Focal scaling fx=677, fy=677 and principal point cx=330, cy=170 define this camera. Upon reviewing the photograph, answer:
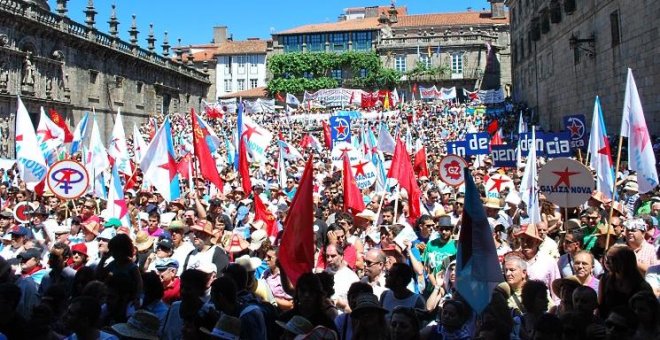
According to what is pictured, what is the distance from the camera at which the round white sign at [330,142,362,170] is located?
16703 mm

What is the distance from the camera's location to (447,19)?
247 feet

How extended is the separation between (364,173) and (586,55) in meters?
14.8

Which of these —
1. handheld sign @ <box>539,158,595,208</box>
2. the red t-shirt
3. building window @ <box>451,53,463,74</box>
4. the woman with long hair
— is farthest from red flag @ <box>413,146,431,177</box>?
building window @ <box>451,53,463,74</box>

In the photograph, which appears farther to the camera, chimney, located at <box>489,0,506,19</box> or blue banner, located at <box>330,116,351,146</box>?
chimney, located at <box>489,0,506,19</box>

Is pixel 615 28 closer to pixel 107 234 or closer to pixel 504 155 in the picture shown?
pixel 504 155

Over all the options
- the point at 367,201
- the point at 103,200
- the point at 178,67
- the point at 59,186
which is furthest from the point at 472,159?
the point at 178,67

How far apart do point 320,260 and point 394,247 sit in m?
0.93

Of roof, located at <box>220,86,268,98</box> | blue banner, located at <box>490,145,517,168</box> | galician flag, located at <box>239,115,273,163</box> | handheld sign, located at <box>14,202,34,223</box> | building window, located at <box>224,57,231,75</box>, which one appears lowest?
handheld sign, located at <box>14,202,34,223</box>

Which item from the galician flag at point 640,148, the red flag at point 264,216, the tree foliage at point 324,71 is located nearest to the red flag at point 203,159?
the red flag at point 264,216

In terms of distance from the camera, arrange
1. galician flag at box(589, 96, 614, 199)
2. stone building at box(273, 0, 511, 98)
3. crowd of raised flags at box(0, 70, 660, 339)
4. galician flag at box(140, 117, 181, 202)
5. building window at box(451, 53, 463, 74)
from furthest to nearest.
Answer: building window at box(451, 53, 463, 74), stone building at box(273, 0, 511, 98), galician flag at box(140, 117, 181, 202), galician flag at box(589, 96, 614, 199), crowd of raised flags at box(0, 70, 660, 339)

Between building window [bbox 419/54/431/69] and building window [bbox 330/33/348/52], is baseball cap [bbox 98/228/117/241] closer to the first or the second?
building window [bbox 419/54/431/69]

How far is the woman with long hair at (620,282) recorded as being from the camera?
5230 millimetres

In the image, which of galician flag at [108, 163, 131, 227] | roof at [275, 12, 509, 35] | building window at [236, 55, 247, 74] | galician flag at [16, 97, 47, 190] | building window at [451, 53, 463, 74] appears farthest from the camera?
building window at [236, 55, 247, 74]

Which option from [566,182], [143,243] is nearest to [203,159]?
[143,243]
